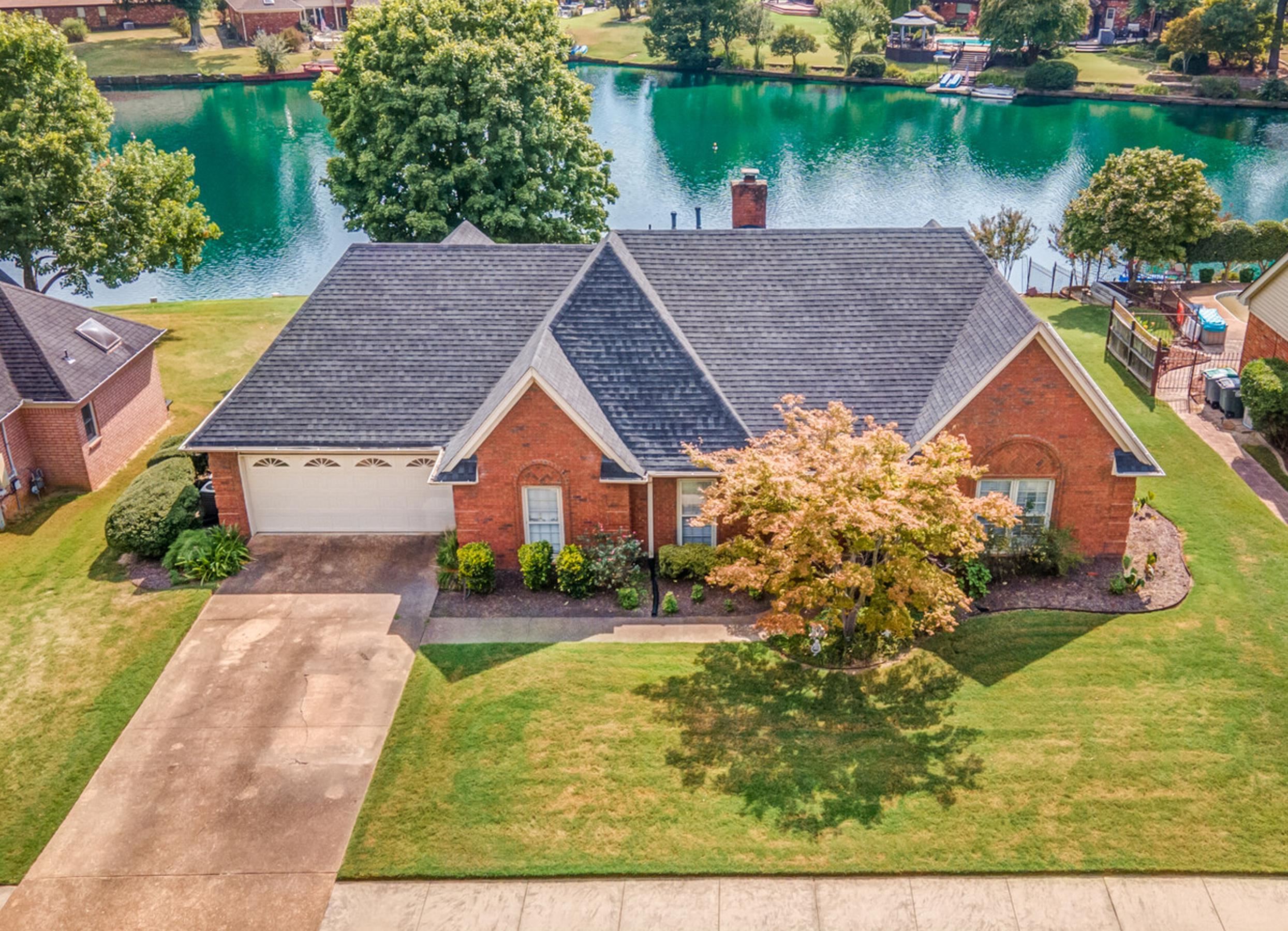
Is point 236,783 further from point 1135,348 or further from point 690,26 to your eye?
point 690,26

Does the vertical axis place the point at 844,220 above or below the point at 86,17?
below

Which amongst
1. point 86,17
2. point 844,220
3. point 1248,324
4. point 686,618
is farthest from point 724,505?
point 86,17

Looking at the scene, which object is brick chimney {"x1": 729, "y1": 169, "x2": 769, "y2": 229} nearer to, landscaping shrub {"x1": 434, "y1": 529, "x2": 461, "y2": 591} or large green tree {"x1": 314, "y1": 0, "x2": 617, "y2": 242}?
large green tree {"x1": 314, "y1": 0, "x2": 617, "y2": 242}

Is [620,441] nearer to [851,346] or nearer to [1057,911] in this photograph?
[851,346]

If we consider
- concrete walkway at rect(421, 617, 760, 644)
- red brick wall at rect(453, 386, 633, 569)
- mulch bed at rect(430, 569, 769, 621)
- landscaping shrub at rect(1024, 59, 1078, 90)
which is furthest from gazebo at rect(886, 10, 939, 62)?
concrete walkway at rect(421, 617, 760, 644)

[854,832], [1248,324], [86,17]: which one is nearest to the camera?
[854,832]

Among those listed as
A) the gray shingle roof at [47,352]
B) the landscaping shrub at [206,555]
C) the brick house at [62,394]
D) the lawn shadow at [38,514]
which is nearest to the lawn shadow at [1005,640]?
the landscaping shrub at [206,555]

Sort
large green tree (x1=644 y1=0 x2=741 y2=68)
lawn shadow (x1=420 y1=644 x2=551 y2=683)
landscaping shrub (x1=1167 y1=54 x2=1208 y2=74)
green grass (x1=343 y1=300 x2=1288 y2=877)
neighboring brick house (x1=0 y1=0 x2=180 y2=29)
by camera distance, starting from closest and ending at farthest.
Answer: green grass (x1=343 y1=300 x2=1288 y2=877) → lawn shadow (x1=420 y1=644 x2=551 y2=683) → landscaping shrub (x1=1167 y1=54 x2=1208 y2=74) → large green tree (x1=644 y1=0 x2=741 y2=68) → neighboring brick house (x1=0 y1=0 x2=180 y2=29)

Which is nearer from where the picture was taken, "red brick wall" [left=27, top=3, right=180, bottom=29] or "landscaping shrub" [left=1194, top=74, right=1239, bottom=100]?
"landscaping shrub" [left=1194, top=74, right=1239, bottom=100]
